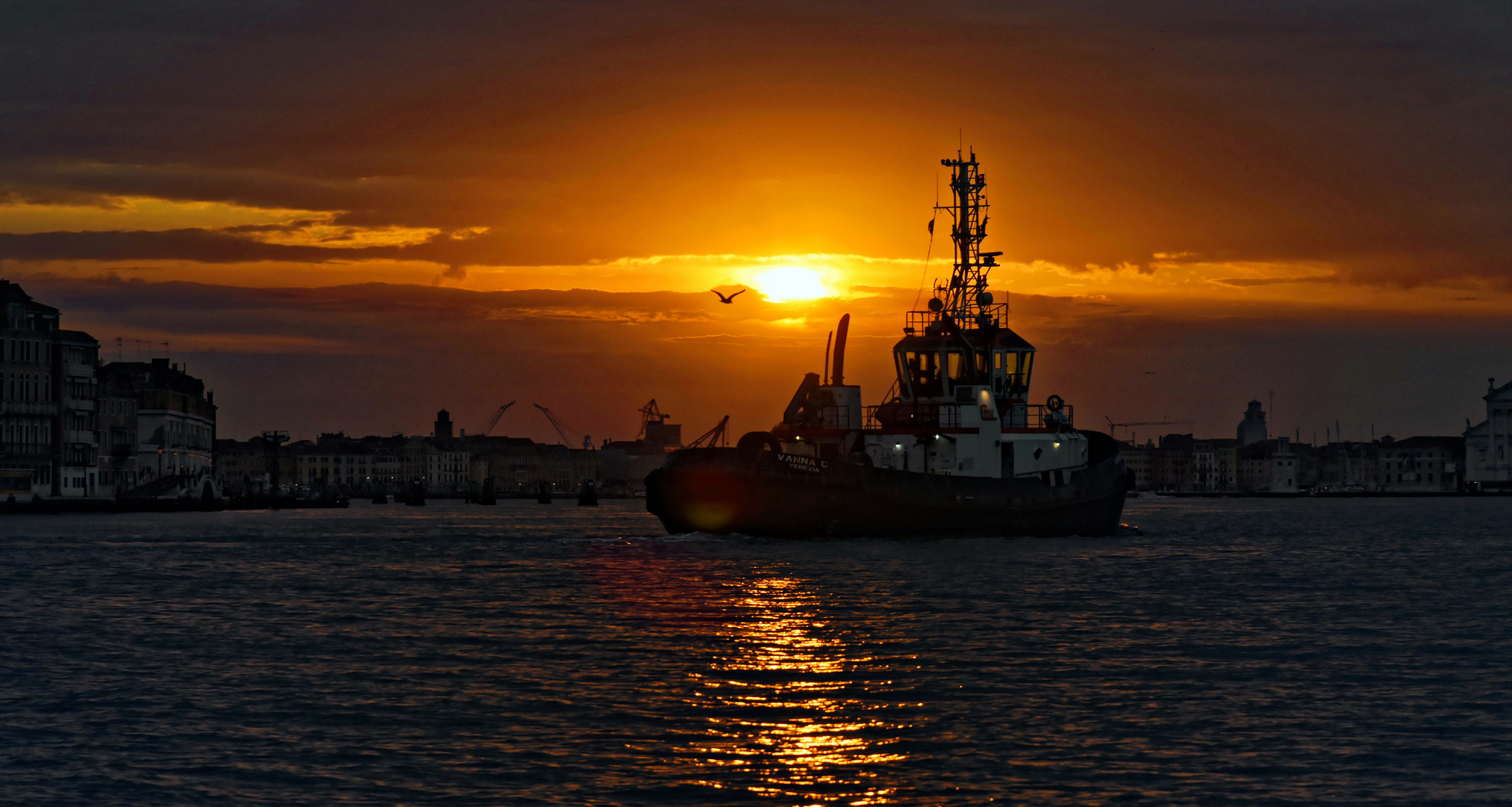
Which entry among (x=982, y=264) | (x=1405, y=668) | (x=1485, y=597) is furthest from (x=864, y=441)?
(x=1405, y=668)

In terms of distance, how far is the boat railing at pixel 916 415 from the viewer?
245 feet

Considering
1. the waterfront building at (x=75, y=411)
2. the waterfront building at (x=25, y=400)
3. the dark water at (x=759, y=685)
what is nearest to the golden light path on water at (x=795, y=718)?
the dark water at (x=759, y=685)

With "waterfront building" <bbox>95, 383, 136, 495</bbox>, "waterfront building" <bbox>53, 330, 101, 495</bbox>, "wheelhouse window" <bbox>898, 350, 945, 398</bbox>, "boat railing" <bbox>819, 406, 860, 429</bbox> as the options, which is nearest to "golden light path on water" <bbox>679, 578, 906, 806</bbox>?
"boat railing" <bbox>819, 406, 860, 429</bbox>

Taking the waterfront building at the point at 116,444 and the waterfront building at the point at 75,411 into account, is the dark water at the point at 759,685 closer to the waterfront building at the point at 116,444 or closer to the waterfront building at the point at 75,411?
the waterfront building at the point at 75,411

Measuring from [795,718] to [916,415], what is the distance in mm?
51214

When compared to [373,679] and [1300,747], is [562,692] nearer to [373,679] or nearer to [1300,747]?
[373,679]

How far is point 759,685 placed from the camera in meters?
30.5

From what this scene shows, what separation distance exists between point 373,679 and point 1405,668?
869 inches

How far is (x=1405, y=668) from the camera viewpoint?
33844 millimetres

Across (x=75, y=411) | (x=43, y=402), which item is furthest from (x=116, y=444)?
(x=43, y=402)

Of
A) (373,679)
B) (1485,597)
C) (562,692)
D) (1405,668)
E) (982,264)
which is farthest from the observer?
(982,264)

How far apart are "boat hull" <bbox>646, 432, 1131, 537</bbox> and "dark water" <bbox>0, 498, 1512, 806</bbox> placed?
458 centimetres

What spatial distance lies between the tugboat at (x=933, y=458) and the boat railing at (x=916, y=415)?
8cm

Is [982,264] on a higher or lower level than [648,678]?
higher
